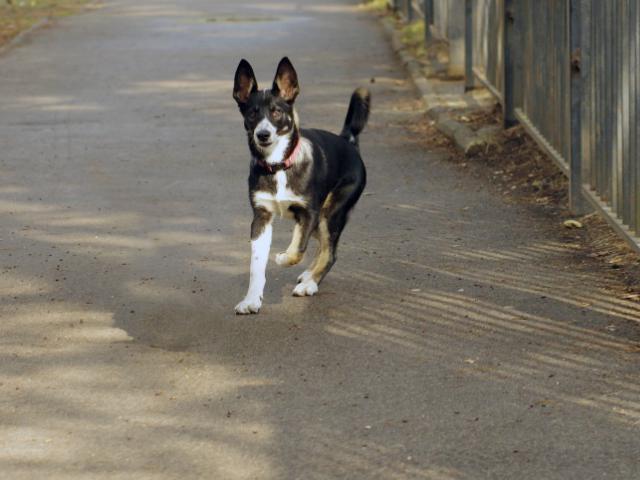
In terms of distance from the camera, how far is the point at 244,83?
768 cm

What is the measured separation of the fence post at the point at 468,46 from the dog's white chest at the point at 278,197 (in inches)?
310

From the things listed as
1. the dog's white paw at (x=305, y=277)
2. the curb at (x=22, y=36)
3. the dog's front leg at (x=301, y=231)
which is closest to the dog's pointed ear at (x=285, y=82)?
the dog's front leg at (x=301, y=231)

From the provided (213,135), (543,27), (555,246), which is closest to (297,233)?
(555,246)

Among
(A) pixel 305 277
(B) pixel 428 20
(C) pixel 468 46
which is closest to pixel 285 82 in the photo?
(A) pixel 305 277

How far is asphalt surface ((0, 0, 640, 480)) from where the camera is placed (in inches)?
218

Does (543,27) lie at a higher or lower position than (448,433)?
higher

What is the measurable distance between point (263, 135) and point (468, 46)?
8070 mm

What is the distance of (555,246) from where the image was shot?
8.96 metres

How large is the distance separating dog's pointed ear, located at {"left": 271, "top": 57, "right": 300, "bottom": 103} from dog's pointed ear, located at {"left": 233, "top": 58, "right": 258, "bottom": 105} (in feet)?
0.40

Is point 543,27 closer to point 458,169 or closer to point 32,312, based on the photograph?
point 458,169

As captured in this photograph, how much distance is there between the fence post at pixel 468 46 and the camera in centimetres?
1527

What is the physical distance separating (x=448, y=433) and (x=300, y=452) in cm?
61

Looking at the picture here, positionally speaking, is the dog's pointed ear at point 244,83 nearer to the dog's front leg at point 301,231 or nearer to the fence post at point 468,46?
the dog's front leg at point 301,231

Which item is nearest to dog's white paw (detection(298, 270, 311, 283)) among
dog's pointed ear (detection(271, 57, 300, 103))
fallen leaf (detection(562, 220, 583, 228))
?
dog's pointed ear (detection(271, 57, 300, 103))
